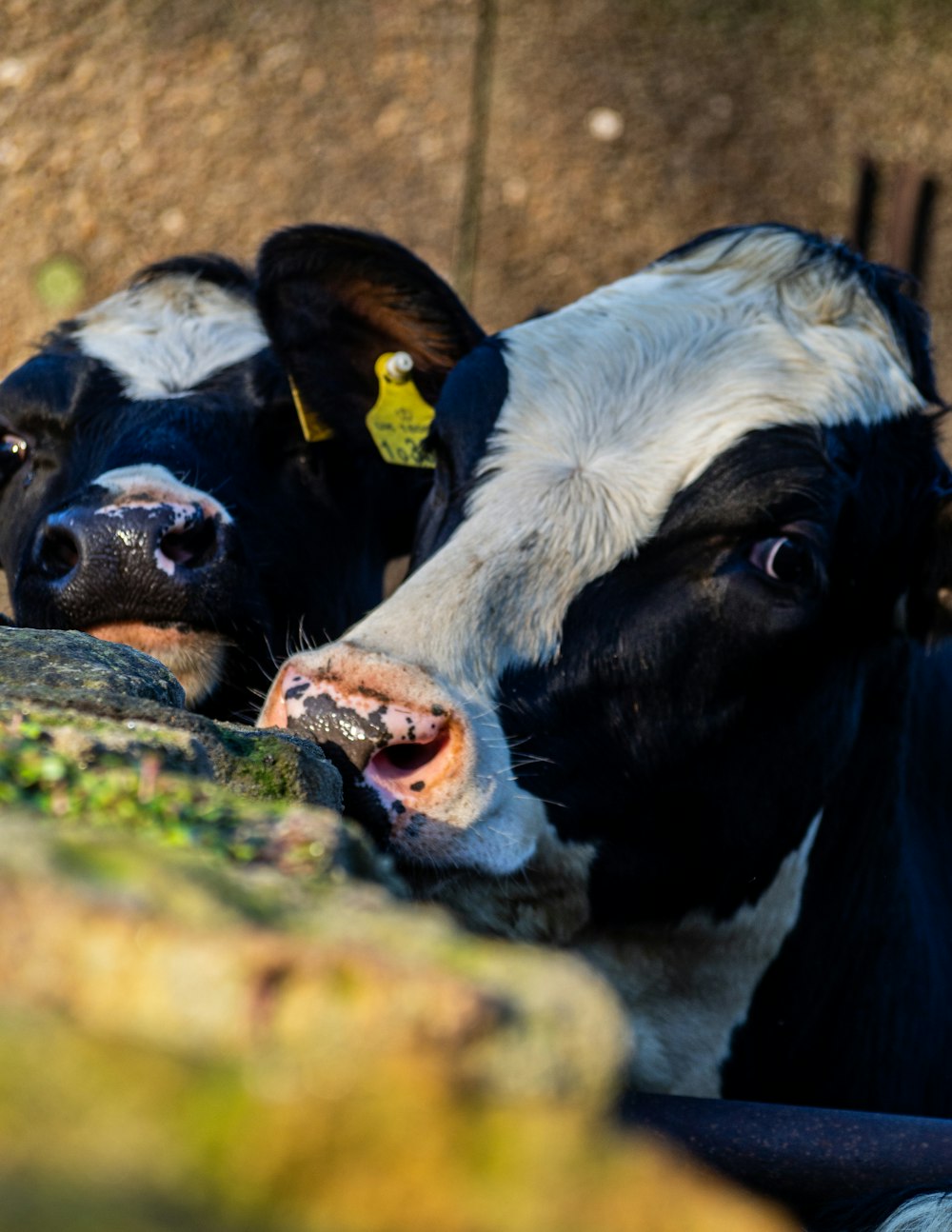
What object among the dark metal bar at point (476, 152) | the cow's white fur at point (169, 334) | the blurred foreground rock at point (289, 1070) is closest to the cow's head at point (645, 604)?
the cow's white fur at point (169, 334)

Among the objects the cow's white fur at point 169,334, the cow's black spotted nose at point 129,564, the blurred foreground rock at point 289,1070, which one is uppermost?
the blurred foreground rock at point 289,1070

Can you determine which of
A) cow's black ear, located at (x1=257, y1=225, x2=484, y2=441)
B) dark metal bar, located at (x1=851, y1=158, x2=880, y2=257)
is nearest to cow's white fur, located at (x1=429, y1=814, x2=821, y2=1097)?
cow's black ear, located at (x1=257, y1=225, x2=484, y2=441)

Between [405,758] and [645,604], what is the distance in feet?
1.67

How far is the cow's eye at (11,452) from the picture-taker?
147 inches

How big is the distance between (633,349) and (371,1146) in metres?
2.17

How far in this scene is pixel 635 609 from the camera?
94.9 inches

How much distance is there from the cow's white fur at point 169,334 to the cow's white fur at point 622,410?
43.7 inches

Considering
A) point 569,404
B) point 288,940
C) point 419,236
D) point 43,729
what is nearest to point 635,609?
point 569,404

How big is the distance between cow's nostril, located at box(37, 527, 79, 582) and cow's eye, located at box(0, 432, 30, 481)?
73 centimetres

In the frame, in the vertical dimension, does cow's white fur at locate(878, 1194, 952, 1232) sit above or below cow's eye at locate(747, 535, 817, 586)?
below

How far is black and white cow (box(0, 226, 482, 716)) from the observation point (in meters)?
3.08

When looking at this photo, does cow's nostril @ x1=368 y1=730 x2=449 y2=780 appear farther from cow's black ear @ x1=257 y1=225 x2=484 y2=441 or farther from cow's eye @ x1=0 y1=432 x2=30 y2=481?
cow's eye @ x1=0 y1=432 x2=30 y2=481

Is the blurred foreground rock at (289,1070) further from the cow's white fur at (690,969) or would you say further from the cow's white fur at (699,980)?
the cow's white fur at (699,980)

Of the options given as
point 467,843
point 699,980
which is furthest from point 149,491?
point 699,980
